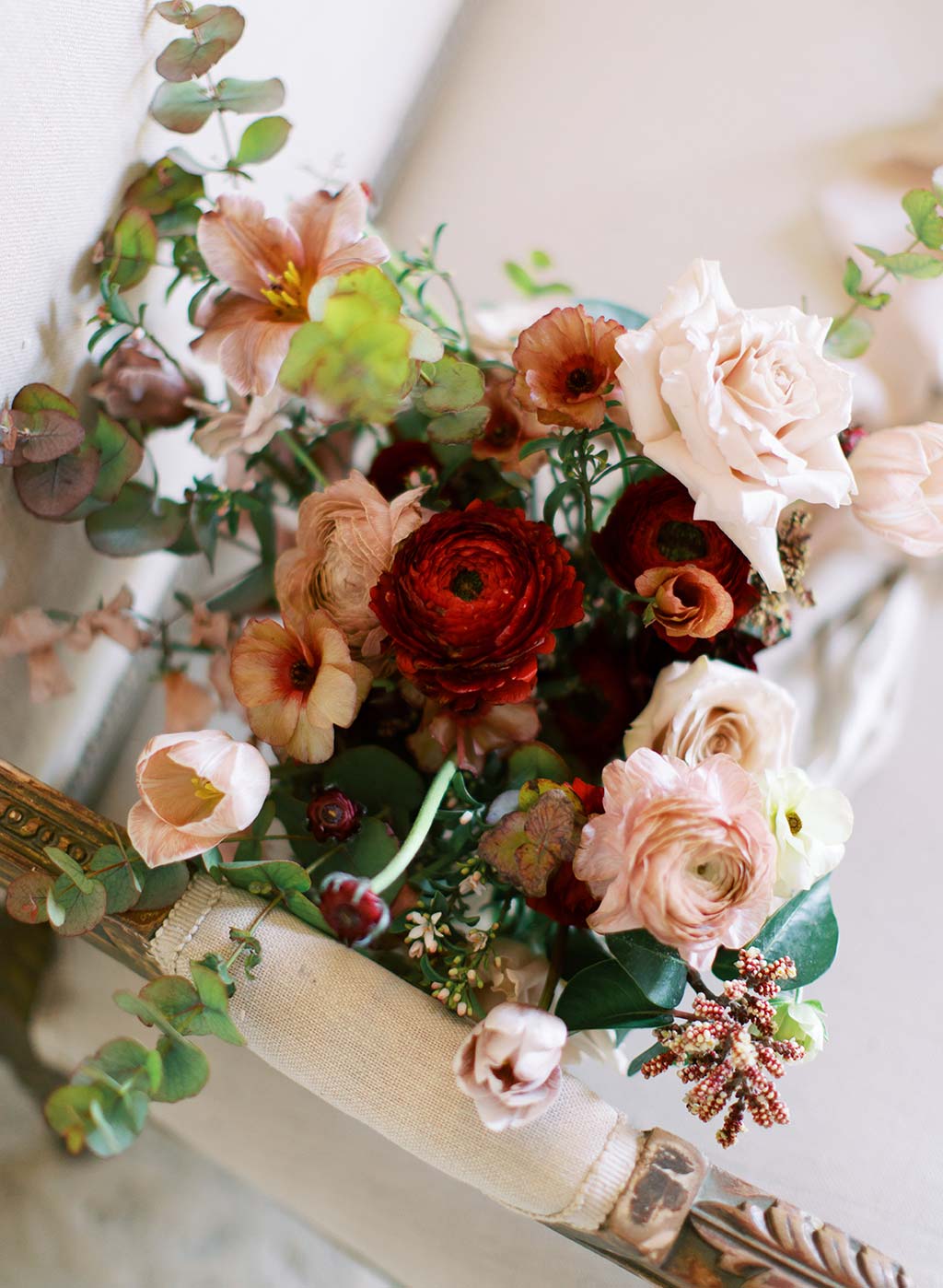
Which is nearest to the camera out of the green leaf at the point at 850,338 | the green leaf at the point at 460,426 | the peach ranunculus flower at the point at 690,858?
the peach ranunculus flower at the point at 690,858

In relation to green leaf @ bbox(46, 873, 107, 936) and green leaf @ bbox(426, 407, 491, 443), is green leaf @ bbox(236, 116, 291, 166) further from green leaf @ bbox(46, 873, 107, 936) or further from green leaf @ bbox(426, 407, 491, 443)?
green leaf @ bbox(46, 873, 107, 936)

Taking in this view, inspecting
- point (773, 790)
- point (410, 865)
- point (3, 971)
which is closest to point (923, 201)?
point (773, 790)

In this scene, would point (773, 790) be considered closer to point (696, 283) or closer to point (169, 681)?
point (696, 283)

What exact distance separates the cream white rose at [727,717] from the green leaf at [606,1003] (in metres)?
0.11

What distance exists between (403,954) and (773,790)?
0.72 ft

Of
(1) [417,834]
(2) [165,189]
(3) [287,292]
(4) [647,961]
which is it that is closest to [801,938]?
(4) [647,961]

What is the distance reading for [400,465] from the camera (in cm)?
56

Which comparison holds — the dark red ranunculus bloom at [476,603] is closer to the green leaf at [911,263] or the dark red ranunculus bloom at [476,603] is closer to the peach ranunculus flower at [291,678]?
the peach ranunculus flower at [291,678]


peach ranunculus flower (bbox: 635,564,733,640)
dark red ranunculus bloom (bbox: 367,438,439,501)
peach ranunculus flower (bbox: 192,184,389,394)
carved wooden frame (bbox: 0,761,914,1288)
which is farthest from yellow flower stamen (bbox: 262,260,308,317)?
carved wooden frame (bbox: 0,761,914,1288)

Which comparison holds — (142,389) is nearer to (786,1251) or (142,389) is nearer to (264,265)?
(264,265)

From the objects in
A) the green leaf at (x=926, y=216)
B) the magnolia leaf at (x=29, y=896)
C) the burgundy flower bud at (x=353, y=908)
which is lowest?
the magnolia leaf at (x=29, y=896)

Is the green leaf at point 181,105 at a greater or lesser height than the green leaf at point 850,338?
lesser

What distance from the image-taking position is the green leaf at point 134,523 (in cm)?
58

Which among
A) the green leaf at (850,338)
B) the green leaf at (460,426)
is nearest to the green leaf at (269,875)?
the green leaf at (460,426)
